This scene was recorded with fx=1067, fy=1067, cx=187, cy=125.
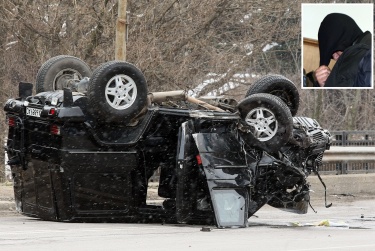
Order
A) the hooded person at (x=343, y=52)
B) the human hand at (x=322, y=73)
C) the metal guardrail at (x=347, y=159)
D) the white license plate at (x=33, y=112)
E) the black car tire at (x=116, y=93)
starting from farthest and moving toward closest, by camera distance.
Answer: the human hand at (x=322, y=73)
the hooded person at (x=343, y=52)
the metal guardrail at (x=347, y=159)
the white license plate at (x=33, y=112)
the black car tire at (x=116, y=93)

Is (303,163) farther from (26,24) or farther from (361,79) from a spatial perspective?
(361,79)

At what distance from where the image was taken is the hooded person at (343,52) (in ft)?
83.7

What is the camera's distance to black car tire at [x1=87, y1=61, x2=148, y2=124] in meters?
12.8

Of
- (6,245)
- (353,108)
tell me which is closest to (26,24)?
(6,245)

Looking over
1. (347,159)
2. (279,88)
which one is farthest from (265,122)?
(347,159)

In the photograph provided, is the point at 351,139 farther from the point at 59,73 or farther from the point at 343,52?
the point at 59,73

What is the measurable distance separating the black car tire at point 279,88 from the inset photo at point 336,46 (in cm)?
985

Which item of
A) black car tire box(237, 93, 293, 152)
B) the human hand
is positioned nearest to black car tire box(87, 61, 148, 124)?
black car tire box(237, 93, 293, 152)

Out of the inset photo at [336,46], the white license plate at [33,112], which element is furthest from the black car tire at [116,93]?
the inset photo at [336,46]

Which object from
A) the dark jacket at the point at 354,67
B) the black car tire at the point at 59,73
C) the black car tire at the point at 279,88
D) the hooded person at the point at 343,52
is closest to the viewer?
the black car tire at the point at 59,73

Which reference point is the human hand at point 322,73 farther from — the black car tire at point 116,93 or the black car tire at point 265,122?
the black car tire at point 116,93

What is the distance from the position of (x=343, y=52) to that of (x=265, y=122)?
1232 cm

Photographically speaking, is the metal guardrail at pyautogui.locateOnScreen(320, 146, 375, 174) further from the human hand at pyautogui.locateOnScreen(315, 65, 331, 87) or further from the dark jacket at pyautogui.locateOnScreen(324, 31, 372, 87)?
the human hand at pyautogui.locateOnScreen(315, 65, 331, 87)

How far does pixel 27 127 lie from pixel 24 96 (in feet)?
1.80
